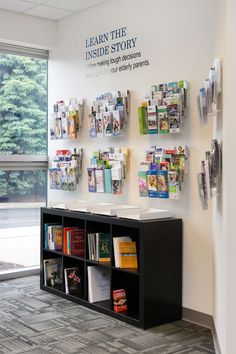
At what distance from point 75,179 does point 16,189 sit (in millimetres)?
811

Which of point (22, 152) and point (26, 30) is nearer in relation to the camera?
point (26, 30)

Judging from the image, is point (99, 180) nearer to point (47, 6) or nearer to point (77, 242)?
point (77, 242)

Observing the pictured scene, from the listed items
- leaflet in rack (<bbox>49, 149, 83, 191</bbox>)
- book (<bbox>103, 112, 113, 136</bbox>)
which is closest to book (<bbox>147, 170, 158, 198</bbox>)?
book (<bbox>103, 112, 113, 136</bbox>)

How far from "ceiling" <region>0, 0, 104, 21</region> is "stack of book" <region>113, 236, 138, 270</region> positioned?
2331 millimetres

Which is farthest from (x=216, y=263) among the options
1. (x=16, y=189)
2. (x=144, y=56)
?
(x=16, y=189)

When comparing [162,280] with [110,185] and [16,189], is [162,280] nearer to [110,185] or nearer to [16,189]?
[110,185]

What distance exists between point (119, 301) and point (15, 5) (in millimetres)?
3002

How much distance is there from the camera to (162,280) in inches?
147

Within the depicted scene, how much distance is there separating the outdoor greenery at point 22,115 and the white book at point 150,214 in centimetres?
189

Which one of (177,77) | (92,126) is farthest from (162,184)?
(92,126)

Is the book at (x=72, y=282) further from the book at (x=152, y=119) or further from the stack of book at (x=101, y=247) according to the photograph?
the book at (x=152, y=119)

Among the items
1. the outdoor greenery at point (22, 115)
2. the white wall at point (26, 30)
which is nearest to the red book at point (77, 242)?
the outdoor greenery at point (22, 115)

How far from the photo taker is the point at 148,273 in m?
3.63

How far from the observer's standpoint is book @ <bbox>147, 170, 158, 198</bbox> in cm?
396
